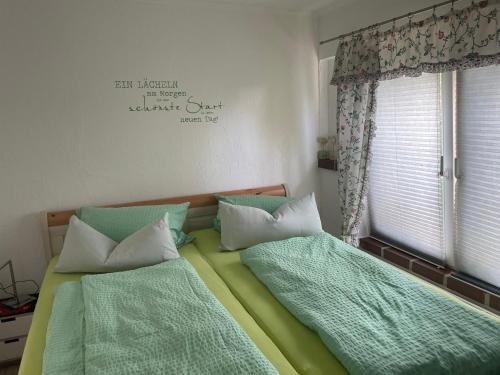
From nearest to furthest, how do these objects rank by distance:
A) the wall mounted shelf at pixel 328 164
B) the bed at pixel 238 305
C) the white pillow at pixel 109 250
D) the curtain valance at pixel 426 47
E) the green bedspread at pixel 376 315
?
1. the green bedspread at pixel 376 315
2. the bed at pixel 238 305
3. the curtain valance at pixel 426 47
4. the white pillow at pixel 109 250
5. the wall mounted shelf at pixel 328 164

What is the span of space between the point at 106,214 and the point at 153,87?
3.27ft

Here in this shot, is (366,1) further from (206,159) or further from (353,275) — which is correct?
(353,275)

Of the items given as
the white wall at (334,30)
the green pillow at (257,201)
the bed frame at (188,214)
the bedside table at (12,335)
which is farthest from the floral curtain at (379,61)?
the bedside table at (12,335)

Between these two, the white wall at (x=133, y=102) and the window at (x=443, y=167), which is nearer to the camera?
the window at (x=443, y=167)

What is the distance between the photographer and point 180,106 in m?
3.04

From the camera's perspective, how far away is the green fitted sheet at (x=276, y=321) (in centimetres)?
153

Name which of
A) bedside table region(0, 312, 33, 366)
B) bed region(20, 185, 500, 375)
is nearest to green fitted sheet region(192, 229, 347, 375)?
bed region(20, 185, 500, 375)

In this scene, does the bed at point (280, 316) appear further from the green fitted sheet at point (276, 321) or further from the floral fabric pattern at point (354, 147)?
the floral fabric pattern at point (354, 147)

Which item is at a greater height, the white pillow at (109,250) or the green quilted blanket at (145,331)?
the white pillow at (109,250)

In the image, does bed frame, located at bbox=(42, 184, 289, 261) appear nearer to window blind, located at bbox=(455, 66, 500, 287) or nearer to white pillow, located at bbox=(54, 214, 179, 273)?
white pillow, located at bbox=(54, 214, 179, 273)

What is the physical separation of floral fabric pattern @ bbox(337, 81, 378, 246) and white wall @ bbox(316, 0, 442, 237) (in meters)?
0.26

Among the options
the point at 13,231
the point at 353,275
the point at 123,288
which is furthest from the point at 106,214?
the point at 353,275

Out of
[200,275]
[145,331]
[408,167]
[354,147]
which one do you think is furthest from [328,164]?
[145,331]

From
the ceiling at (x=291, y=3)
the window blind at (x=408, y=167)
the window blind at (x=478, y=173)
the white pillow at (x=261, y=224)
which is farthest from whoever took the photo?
the ceiling at (x=291, y=3)
